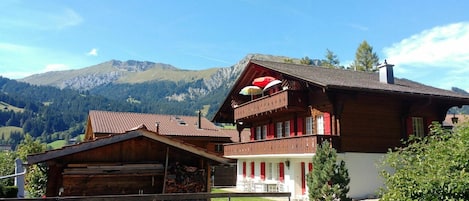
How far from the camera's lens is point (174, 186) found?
1154 centimetres

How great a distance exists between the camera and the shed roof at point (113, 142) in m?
10.1

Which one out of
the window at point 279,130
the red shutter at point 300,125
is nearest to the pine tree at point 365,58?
the window at point 279,130

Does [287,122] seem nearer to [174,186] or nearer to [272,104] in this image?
[272,104]

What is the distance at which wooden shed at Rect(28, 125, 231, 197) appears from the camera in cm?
1069

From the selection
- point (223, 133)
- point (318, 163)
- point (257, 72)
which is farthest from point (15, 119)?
point (318, 163)

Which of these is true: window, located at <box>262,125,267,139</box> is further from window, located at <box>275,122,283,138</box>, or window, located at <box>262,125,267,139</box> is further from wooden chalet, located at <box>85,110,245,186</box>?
wooden chalet, located at <box>85,110,245,186</box>

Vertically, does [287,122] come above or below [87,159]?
above

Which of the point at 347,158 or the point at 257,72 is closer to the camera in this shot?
the point at 347,158

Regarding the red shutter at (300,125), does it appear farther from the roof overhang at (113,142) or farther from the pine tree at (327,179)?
the roof overhang at (113,142)

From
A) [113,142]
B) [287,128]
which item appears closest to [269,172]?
[287,128]

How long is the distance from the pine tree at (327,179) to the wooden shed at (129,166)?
5.45 meters

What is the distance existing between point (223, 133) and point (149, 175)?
84.3ft

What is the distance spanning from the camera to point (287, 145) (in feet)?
68.8

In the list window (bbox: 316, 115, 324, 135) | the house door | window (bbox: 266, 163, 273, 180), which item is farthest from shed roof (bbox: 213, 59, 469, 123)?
window (bbox: 266, 163, 273, 180)
